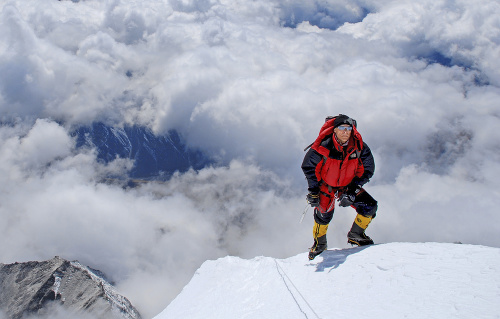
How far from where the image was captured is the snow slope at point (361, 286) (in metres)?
5.32

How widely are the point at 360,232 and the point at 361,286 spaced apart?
153 inches

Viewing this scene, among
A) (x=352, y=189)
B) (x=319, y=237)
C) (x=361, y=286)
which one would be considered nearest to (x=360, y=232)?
(x=319, y=237)

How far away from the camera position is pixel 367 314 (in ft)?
18.6

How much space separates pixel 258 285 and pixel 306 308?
2397 millimetres

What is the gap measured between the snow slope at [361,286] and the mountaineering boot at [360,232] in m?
1.11

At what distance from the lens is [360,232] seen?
34.2 ft

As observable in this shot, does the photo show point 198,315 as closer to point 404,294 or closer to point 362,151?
point 404,294

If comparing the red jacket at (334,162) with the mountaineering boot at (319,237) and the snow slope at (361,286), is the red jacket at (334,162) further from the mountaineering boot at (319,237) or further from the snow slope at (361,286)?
the snow slope at (361,286)

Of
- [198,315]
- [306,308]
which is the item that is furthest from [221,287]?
[306,308]

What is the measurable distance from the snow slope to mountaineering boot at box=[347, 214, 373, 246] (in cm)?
111

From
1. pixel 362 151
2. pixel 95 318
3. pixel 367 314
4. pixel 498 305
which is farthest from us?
pixel 95 318

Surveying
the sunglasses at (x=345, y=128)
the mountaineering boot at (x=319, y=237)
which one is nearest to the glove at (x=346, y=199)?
the mountaineering boot at (x=319, y=237)

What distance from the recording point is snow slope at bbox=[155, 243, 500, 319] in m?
5.32

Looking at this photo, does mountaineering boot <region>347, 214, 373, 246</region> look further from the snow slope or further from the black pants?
the snow slope
